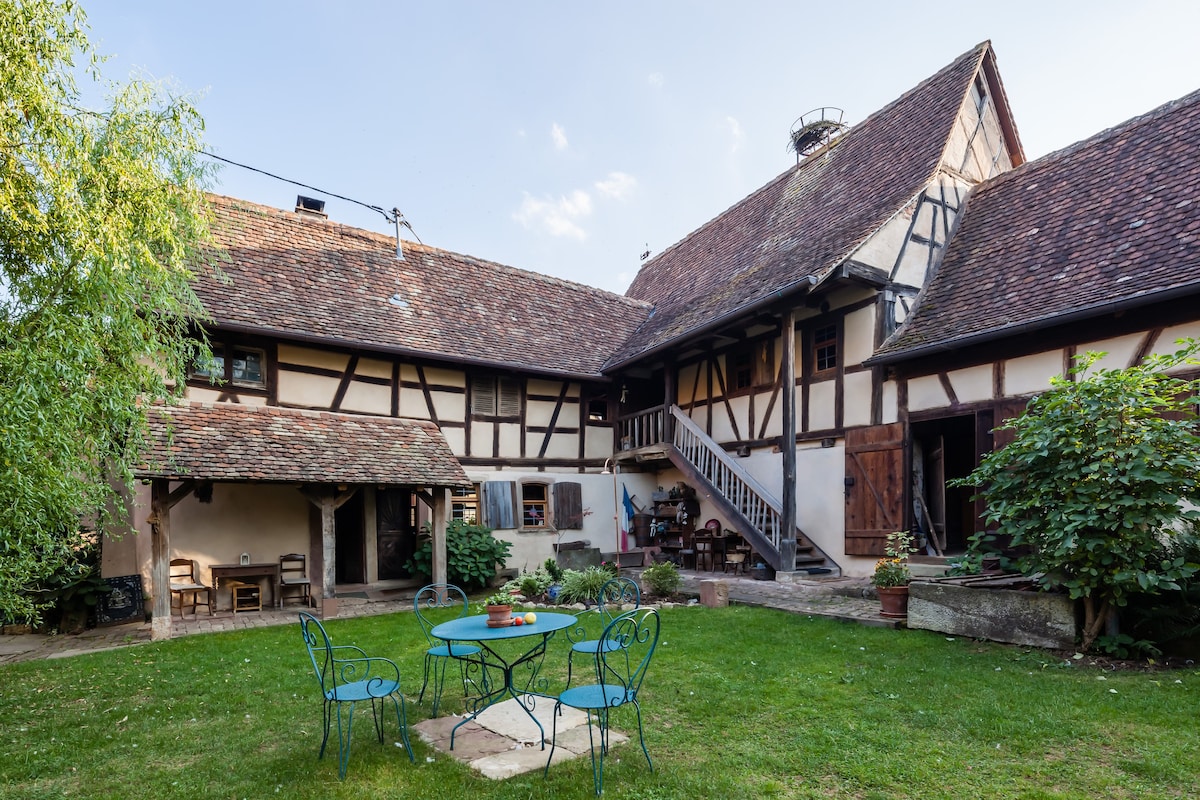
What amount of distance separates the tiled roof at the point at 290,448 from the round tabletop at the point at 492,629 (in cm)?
533

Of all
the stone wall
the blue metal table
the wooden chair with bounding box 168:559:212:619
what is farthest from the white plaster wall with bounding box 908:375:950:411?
the wooden chair with bounding box 168:559:212:619

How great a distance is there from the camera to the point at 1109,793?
11.2 feet

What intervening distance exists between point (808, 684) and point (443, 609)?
5.90 meters

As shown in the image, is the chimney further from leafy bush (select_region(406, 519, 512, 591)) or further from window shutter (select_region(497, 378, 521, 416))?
leafy bush (select_region(406, 519, 512, 591))

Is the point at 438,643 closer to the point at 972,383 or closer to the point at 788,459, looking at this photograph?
the point at 788,459

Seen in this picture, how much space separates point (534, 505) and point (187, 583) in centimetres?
584

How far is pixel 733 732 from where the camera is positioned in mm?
4410

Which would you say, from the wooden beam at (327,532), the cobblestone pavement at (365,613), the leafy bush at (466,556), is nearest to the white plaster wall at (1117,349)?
the cobblestone pavement at (365,613)

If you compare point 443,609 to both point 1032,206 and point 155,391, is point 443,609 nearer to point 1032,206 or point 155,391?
point 155,391

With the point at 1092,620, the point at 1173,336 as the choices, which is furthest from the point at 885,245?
the point at 1092,620

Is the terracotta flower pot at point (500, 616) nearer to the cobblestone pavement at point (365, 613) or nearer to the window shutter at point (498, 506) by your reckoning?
the cobblestone pavement at point (365, 613)

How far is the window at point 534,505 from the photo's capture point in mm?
13344

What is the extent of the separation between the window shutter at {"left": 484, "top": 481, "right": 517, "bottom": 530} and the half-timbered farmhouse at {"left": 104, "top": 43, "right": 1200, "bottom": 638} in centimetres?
6

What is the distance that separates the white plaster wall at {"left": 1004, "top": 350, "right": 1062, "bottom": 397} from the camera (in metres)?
8.24
